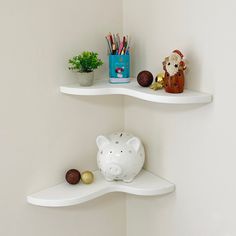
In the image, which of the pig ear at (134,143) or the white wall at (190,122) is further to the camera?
the pig ear at (134,143)

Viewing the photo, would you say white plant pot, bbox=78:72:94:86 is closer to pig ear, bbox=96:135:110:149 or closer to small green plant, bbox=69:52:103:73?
small green plant, bbox=69:52:103:73

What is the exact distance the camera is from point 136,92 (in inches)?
45.1

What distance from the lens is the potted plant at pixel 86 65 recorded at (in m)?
1.20

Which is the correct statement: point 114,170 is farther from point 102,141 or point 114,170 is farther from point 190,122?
point 190,122

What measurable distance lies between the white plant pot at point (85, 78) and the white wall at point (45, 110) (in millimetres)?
64

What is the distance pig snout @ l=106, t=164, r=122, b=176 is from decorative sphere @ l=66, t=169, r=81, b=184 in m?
0.10

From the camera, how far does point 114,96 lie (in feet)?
4.56

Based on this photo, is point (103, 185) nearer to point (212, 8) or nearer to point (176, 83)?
point (176, 83)

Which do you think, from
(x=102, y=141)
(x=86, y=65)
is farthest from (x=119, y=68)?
(x=102, y=141)

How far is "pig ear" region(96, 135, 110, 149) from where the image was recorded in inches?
49.8

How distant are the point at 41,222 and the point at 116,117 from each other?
0.45 metres

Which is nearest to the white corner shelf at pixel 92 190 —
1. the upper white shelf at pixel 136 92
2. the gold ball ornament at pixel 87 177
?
the gold ball ornament at pixel 87 177

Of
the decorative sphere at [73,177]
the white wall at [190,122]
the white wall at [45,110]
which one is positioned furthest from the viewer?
the decorative sphere at [73,177]

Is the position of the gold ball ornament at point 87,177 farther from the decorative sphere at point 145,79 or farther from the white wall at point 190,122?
the decorative sphere at point 145,79
